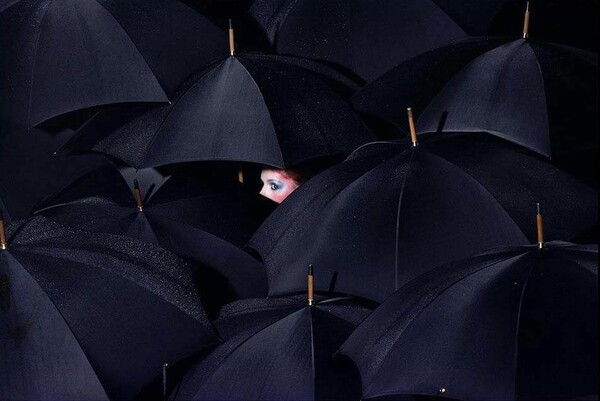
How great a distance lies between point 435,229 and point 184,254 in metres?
1.33

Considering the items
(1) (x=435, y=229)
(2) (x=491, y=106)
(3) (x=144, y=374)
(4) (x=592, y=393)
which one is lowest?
(4) (x=592, y=393)

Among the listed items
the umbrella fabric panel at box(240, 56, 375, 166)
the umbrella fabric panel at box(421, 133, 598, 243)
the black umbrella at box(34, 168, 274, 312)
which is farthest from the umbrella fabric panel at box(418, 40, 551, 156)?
the black umbrella at box(34, 168, 274, 312)

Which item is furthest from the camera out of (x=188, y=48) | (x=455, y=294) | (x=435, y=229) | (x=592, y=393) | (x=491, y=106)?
(x=188, y=48)

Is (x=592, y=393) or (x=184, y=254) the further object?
(x=184, y=254)

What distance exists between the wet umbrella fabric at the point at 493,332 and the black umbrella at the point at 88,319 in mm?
807

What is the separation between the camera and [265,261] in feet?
20.6

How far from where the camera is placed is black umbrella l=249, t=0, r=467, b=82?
25.2 feet

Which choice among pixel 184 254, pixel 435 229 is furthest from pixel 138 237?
pixel 435 229

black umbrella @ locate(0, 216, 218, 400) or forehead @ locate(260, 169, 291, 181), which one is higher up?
forehead @ locate(260, 169, 291, 181)

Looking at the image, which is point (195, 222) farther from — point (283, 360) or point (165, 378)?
point (283, 360)

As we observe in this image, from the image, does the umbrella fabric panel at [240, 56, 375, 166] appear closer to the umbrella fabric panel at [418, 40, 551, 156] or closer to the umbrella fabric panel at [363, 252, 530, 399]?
the umbrella fabric panel at [418, 40, 551, 156]

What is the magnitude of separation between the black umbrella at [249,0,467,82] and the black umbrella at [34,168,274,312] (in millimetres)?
1142

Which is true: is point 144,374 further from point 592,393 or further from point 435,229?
point 592,393

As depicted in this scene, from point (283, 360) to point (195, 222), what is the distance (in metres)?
1.62
